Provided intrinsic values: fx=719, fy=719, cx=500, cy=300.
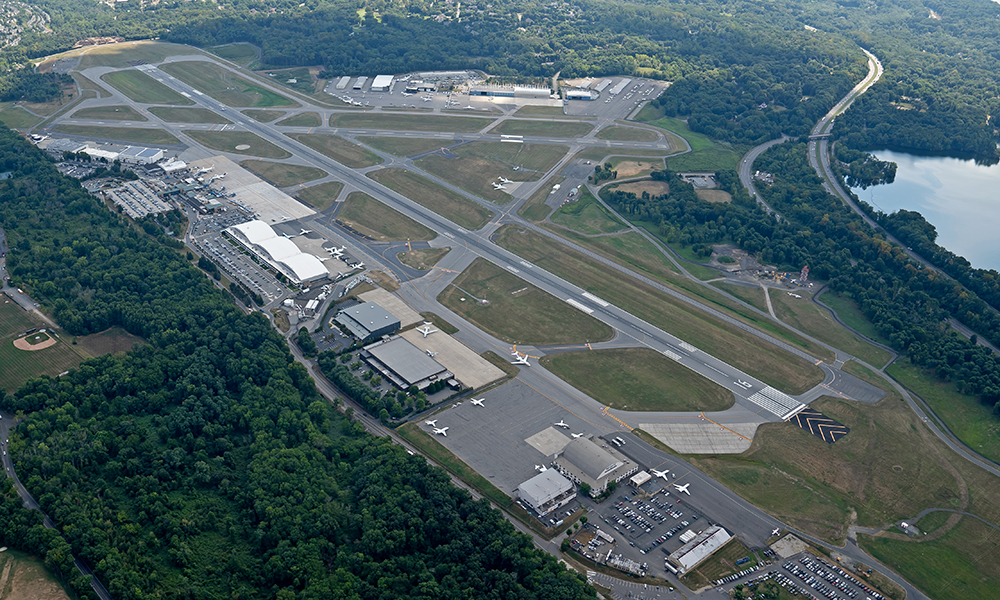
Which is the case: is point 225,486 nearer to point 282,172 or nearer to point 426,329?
point 426,329

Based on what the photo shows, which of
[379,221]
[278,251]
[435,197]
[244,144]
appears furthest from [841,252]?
[244,144]

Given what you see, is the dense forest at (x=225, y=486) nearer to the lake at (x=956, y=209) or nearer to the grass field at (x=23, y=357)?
the grass field at (x=23, y=357)

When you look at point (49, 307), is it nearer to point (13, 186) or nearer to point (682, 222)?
point (13, 186)

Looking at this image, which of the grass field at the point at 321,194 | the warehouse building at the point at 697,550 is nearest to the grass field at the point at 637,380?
the warehouse building at the point at 697,550

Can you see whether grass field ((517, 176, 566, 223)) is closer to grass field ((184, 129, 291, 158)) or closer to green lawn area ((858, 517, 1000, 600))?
grass field ((184, 129, 291, 158))

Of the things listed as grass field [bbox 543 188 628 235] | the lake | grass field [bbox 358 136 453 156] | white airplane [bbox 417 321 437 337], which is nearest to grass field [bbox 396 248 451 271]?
white airplane [bbox 417 321 437 337]

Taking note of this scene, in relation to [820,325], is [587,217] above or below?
above
